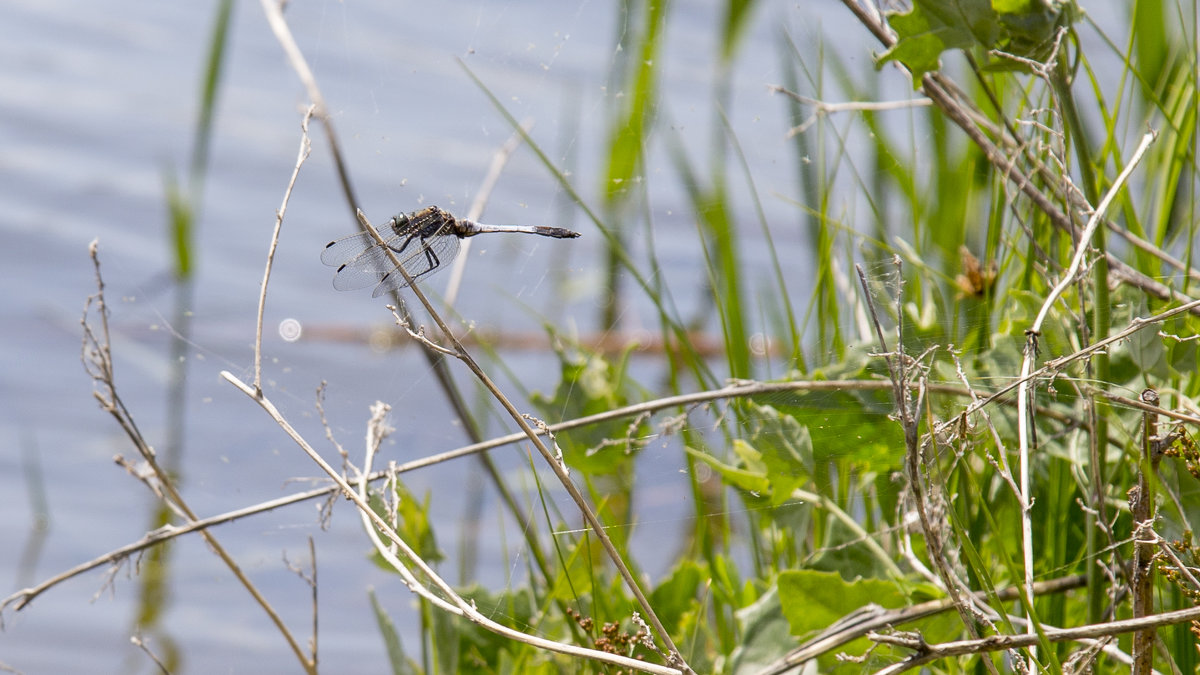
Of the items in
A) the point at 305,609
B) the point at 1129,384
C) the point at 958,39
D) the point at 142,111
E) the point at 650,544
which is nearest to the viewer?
the point at 958,39

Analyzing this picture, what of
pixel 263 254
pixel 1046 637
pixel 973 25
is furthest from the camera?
pixel 263 254

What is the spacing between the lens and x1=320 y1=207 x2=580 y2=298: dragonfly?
119 centimetres

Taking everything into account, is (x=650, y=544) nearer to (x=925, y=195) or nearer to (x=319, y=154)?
(x=925, y=195)

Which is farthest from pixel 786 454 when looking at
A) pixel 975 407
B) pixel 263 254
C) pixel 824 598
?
pixel 263 254

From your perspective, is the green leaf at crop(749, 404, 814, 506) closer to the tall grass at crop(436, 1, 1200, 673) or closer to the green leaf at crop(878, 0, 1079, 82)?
the tall grass at crop(436, 1, 1200, 673)

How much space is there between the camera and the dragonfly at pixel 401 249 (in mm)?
1193

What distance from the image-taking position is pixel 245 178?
461cm

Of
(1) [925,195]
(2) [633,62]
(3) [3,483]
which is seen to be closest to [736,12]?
(2) [633,62]

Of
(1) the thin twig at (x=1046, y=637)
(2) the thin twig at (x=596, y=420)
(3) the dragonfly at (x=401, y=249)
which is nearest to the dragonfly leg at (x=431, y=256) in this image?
(3) the dragonfly at (x=401, y=249)

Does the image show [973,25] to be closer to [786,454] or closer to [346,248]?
[786,454]

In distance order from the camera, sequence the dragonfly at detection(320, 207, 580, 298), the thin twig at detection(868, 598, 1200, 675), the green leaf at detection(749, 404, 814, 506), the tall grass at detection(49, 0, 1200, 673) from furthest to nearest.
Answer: the green leaf at detection(749, 404, 814, 506) → the dragonfly at detection(320, 207, 580, 298) → the tall grass at detection(49, 0, 1200, 673) → the thin twig at detection(868, 598, 1200, 675)

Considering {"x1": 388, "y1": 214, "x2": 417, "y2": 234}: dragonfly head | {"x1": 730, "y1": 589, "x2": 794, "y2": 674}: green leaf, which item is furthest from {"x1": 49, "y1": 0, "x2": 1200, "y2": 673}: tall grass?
{"x1": 388, "y1": 214, "x2": 417, "y2": 234}: dragonfly head

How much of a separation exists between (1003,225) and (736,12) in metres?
0.77

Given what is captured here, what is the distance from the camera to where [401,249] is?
1.22m
